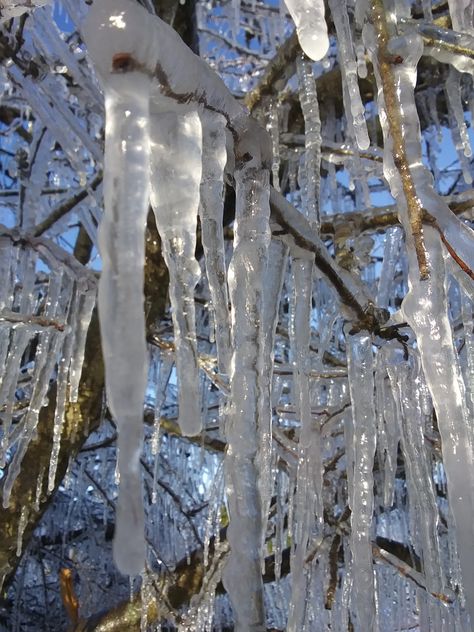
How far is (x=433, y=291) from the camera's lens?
1074 mm

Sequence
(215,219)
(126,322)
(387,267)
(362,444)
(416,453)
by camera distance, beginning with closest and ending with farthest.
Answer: (126,322), (215,219), (362,444), (416,453), (387,267)

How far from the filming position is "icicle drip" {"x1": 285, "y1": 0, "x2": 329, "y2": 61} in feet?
3.43

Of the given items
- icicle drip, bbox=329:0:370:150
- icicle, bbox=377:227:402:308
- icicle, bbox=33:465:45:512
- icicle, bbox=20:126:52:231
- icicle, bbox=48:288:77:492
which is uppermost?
icicle, bbox=20:126:52:231

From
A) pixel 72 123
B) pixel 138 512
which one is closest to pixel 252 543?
pixel 138 512

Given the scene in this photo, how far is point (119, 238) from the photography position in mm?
699

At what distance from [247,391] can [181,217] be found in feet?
1.04

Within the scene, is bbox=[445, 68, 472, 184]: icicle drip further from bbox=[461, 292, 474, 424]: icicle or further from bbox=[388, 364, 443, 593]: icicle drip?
bbox=[388, 364, 443, 593]: icicle drip

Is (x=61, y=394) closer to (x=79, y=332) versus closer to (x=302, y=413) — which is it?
(x=79, y=332)

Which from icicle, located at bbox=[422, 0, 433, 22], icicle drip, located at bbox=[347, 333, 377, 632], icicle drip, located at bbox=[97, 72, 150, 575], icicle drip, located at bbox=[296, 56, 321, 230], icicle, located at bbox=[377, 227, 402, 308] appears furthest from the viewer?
icicle, located at bbox=[377, 227, 402, 308]

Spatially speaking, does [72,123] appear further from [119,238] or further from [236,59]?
[236,59]

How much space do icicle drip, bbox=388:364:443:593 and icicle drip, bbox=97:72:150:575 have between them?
53.2 inches

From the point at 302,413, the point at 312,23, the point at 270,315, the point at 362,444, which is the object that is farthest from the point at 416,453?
the point at 312,23

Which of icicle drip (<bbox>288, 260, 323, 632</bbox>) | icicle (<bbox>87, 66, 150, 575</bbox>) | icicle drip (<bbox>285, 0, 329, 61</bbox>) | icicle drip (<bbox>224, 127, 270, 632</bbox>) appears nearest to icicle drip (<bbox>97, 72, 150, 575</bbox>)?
icicle (<bbox>87, 66, 150, 575</bbox>)

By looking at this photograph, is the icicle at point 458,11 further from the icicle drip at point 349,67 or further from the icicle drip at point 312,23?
the icicle drip at point 312,23
